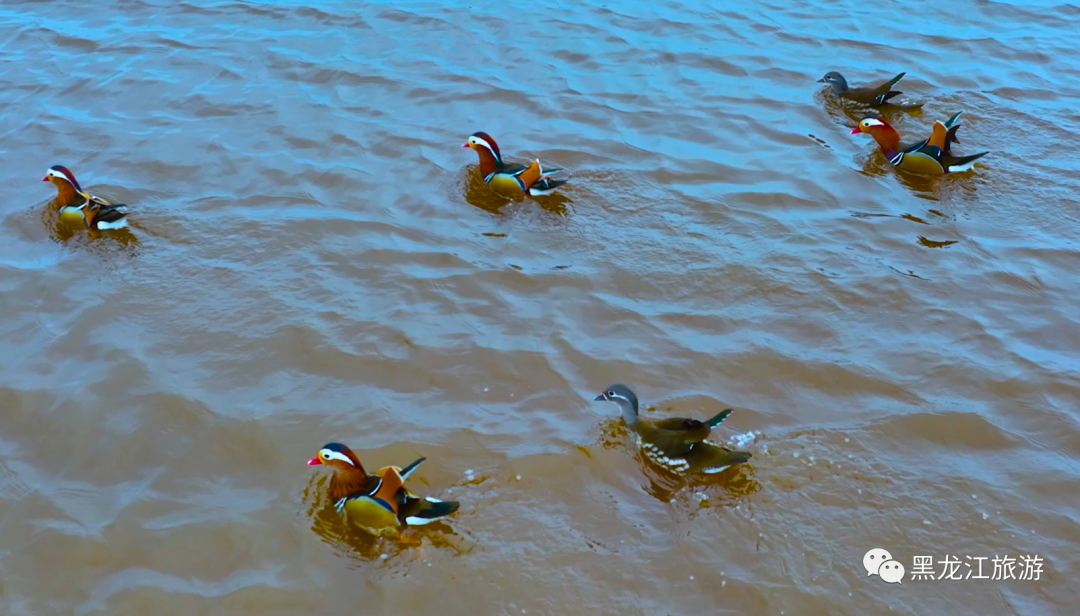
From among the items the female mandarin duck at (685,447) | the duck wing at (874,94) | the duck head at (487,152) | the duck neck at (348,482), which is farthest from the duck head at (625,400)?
the duck wing at (874,94)

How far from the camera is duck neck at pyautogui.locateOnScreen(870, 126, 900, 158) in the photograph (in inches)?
372

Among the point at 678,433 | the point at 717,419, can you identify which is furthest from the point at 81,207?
the point at 717,419

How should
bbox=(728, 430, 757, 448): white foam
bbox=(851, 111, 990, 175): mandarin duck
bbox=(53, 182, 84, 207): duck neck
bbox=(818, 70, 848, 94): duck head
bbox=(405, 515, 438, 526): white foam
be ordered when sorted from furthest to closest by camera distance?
bbox=(818, 70, 848, 94): duck head < bbox=(851, 111, 990, 175): mandarin duck < bbox=(53, 182, 84, 207): duck neck < bbox=(728, 430, 757, 448): white foam < bbox=(405, 515, 438, 526): white foam

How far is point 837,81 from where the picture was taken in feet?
35.4

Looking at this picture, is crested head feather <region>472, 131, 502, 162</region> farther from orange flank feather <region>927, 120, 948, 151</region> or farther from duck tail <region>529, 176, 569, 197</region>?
orange flank feather <region>927, 120, 948, 151</region>

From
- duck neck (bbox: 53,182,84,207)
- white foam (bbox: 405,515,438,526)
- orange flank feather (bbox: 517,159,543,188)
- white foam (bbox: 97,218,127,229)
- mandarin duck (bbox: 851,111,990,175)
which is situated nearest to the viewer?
white foam (bbox: 405,515,438,526)

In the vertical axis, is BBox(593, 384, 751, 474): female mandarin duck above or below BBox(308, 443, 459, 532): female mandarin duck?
above

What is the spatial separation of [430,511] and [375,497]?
1.17 ft

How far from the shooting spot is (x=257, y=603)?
4.84m

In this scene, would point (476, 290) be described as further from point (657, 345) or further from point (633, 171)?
point (633, 171)

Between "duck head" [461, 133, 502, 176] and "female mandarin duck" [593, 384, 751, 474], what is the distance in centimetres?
405

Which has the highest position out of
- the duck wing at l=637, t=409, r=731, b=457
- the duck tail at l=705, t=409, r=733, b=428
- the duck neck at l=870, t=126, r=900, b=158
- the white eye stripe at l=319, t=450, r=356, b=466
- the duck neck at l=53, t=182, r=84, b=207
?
the duck neck at l=870, t=126, r=900, b=158

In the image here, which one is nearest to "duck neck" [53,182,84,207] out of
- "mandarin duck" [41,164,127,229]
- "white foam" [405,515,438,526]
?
"mandarin duck" [41,164,127,229]

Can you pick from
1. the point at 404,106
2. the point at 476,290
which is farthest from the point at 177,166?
the point at 476,290
